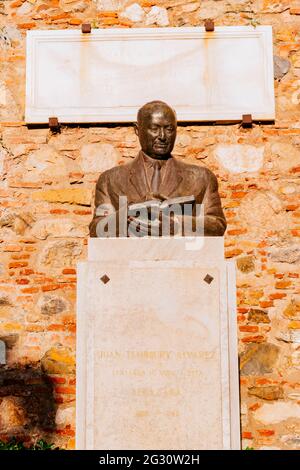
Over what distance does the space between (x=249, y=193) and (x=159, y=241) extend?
74.3 inches

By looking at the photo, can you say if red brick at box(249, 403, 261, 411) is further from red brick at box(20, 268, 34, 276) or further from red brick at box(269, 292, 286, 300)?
red brick at box(20, 268, 34, 276)

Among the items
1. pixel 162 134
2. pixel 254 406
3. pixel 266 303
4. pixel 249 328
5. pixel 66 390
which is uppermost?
pixel 162 134

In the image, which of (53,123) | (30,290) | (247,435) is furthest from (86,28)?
(247,435)

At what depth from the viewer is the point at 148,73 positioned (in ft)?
17.3

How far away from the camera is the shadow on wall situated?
466 centimetres

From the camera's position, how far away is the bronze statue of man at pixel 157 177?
3.66 m

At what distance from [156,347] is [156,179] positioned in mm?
950

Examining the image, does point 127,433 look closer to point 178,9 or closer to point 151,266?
point 151,266

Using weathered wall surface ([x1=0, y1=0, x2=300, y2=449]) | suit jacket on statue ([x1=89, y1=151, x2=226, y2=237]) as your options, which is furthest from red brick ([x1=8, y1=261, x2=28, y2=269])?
suit jacket on statue ([x1=89, y1=151, x2=226, y2=237])

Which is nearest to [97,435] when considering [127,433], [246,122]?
[127,433]

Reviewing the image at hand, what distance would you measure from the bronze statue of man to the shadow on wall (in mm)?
1538

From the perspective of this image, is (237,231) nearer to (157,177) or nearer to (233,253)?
(233,253)

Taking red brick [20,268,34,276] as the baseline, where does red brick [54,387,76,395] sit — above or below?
below

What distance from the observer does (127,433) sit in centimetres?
308
